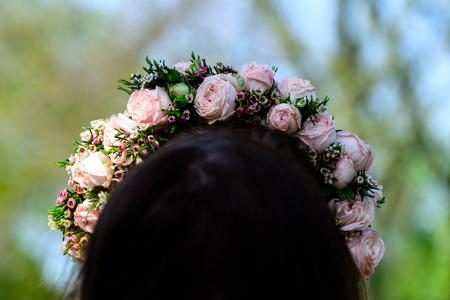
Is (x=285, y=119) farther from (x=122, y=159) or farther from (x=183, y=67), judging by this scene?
(x=122, y=159)

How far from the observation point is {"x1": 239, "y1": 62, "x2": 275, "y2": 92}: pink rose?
2736 mm

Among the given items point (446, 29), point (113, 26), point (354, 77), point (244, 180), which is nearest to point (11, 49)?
point (113, 26)

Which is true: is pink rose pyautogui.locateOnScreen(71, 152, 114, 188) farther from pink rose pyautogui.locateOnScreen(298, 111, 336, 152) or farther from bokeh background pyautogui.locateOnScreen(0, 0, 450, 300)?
bokeh background pyautogui.locateOnScreen(0, 0, 450, 300)

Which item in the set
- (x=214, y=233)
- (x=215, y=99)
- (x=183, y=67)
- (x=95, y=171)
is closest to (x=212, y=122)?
(x=215, y=99)

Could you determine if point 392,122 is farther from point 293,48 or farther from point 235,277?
point 235,277

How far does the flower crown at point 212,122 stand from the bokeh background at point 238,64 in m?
8.03

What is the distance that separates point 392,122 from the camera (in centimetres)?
1192

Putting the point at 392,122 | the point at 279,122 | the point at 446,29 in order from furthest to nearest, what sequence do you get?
the point at 392,122 → the point at 446,29 → the point at 279,122

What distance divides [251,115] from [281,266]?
112 centimetres

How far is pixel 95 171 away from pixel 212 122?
388mm

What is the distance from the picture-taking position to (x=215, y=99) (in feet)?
8.55

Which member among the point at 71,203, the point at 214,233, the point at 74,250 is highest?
the point at 71,203

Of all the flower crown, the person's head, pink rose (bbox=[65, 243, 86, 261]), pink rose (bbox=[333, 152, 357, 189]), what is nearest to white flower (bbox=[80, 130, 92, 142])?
the flower crown

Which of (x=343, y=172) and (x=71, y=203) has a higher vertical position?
(x=343, y=172)
